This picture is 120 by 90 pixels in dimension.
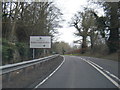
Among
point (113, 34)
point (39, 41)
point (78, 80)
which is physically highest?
point (113, 34)

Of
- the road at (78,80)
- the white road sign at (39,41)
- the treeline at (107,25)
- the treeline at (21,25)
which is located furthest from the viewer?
the treeline at (107,25)

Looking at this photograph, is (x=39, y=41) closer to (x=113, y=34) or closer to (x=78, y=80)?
(x=78, y=80)

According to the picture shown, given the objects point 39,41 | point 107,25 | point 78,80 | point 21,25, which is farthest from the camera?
point 107,25

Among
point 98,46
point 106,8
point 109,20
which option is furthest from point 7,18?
point 98,46

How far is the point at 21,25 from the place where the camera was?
28.0m

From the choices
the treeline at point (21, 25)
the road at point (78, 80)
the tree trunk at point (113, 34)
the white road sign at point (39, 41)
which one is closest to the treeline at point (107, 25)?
the tree trunk at point (113, 34)

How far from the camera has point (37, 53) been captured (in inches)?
1217

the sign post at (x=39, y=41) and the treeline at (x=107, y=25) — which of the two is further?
the treeline at (x=107, y=25)

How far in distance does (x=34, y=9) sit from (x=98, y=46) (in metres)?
29.0

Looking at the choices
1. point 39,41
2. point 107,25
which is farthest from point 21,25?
point 107,25

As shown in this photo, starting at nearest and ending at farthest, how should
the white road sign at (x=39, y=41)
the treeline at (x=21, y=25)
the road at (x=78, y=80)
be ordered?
the road at (x=78, y=80)
the treeline at (x=21, y=25)
the white road sign at (x=39, y=41)

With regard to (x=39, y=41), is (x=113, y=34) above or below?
above

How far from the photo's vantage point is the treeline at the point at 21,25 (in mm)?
20781

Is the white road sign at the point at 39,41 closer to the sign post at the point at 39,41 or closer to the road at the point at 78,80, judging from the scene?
the sign post at the point at 39,41
